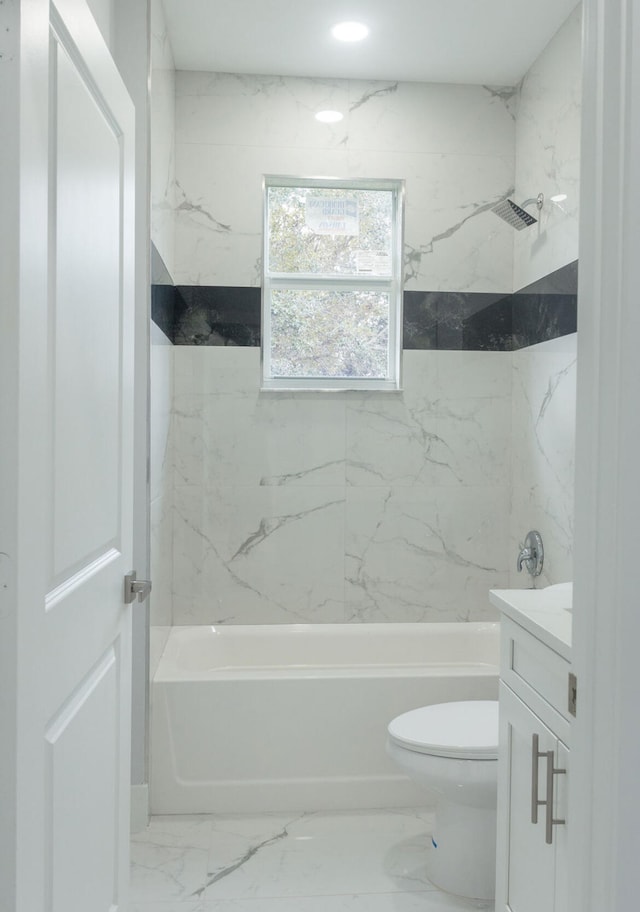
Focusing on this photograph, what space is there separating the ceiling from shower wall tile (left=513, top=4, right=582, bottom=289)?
0.29ft

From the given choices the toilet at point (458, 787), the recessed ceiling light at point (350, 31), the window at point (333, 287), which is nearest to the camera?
the toilet at point (458, 787)

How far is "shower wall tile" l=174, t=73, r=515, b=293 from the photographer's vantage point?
3.30m

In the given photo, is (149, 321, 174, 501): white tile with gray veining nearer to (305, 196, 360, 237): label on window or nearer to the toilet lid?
(305, 196, 360, 237): label on window

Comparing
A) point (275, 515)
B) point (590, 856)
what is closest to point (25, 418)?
point (590, 856)

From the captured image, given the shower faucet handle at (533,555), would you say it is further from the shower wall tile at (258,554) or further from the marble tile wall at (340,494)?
the shower wall tile at (258,554)

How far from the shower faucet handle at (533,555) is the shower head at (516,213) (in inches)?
47.6

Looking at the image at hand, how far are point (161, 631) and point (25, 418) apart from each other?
2.10m

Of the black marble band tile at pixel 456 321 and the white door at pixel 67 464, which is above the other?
the black marble band tile at pixel 456 321

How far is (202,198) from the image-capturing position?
3303 millimetres

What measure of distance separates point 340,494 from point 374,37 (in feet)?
5.96

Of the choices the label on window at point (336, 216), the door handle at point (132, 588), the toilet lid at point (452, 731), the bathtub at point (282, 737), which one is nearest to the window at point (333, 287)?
the label on window at point (336, 216)

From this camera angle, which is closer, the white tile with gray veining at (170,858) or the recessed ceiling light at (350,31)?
the white tile with gray veining at (170,858)

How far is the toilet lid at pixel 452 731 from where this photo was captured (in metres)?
2.06

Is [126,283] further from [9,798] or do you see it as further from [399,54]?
[399,54]
